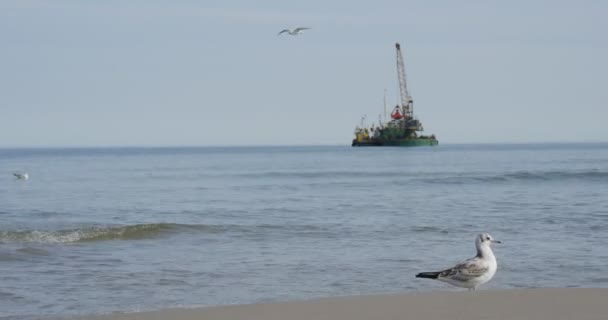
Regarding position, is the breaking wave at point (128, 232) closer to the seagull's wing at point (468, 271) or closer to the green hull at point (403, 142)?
the seagull's wing at point (468, 271)

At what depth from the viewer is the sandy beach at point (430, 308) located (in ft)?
30.5

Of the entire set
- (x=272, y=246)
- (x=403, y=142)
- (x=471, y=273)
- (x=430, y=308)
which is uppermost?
(x=471, y=273)

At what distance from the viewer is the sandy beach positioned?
30.5ft

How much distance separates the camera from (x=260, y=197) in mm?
36000

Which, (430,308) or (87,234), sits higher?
(430,308)

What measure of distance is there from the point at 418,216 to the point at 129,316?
15695 mm

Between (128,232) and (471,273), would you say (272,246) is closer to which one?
(128,232)

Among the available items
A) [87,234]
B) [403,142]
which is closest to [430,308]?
[87,234]

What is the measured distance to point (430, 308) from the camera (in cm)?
975

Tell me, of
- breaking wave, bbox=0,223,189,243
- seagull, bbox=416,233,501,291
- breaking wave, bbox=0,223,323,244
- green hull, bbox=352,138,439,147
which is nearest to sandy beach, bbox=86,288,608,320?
seagull, bbox=416,233,501,291

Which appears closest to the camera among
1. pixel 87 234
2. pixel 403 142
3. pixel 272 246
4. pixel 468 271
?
pixel 468 271

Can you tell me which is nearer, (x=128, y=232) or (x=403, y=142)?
(x=128, y=232)

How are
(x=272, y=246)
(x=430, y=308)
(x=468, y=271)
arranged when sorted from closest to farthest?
(x=430, y=308), (x=468, y=271), (x=272, y=246)

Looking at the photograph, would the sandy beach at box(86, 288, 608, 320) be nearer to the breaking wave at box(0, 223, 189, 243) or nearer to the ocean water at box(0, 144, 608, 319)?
the ocean water at box(0, 144, 608, 319)
